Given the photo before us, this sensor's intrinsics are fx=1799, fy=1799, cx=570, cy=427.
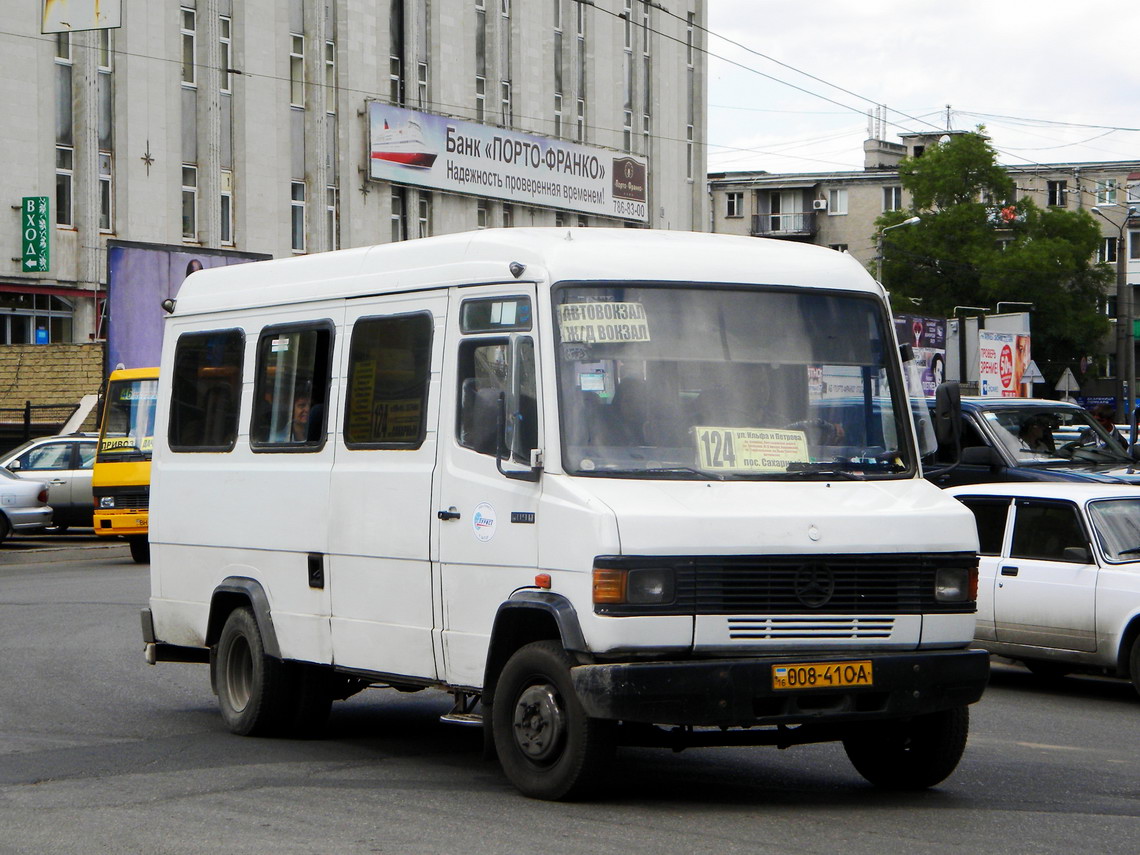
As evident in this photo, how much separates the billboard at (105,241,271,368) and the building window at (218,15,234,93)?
15.2 metres

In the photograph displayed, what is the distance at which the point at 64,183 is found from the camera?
4362 cm

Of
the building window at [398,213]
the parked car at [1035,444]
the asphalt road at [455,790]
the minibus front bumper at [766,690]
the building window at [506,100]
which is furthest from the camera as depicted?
the building window at [506,100]

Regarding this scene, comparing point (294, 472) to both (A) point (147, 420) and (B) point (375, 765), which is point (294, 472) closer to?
(B) point (375, 765)

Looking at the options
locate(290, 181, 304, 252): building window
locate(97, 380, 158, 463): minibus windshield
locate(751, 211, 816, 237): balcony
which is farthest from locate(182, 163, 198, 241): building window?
locate(751, 211, 816, 237): balcony

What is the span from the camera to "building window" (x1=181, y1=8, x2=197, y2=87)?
46656 millimetres

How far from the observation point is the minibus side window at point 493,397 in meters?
7.74

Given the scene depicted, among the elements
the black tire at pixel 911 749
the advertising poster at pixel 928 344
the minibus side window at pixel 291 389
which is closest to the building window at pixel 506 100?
the advertising poster at pixel 928 344

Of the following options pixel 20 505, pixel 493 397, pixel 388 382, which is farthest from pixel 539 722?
pixel 20 505

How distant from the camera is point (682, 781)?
27.8ft

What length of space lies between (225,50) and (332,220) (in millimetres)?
6245

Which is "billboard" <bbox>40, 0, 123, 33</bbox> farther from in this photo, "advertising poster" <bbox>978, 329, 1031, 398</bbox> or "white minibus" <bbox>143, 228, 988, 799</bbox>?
"advertising poster" <bbox>978, 329, 1031, 398</bbox>

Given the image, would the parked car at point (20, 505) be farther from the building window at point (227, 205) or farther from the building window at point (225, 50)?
the building window at point (225, 50)

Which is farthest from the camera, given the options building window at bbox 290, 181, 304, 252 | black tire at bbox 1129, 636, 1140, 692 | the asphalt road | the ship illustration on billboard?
the ship illustration on billboard

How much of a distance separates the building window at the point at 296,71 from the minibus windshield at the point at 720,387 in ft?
144
